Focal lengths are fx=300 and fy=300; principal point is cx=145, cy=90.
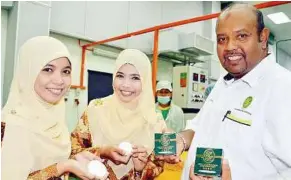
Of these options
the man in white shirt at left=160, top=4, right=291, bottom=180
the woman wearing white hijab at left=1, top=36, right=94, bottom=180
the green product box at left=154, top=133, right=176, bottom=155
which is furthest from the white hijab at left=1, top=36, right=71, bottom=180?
the man in white shirt at left=160, top=4, right=291, bottom=180

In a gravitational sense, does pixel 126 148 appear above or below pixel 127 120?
below

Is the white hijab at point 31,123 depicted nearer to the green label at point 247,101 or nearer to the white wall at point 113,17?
the green label at point 247,101

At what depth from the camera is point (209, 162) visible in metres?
1.02

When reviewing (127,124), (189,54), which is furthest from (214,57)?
(127,124)

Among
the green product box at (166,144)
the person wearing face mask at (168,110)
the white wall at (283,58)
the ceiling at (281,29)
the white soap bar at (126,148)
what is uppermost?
the ceiling at (281,29)

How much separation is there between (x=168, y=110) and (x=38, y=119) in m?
2.73

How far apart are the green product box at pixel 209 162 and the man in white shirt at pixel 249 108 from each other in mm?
28

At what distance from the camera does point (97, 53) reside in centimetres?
530

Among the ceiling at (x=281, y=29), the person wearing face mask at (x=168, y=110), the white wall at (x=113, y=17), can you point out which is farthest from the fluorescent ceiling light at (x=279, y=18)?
the person wearing face mask at (x=168, y=110)

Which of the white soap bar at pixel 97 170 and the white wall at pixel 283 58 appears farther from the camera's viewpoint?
the white wall at pixel 283 58

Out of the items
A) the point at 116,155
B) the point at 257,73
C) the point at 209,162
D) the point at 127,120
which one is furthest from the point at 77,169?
the point at 257,73

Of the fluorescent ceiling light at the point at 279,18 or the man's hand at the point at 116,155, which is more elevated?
the fluorescent ceiling light at the point at 279,18

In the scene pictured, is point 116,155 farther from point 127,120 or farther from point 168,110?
point 168,110

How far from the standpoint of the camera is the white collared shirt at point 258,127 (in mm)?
1000
